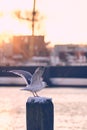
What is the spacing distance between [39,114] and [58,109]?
649 cm

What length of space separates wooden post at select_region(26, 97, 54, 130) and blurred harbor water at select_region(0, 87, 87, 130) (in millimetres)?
2958

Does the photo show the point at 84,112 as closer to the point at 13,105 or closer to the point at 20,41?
the point at 13,105

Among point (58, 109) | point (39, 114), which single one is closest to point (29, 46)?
point (58, 109)

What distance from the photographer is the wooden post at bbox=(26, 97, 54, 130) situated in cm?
877

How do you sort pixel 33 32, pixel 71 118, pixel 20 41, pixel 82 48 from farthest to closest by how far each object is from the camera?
1. pixel 82 48
2. pixel 20 41
3. pixel 33 32
4. pixel 71 118

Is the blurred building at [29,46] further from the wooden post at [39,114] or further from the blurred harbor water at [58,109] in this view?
the wooden post at [39,114]

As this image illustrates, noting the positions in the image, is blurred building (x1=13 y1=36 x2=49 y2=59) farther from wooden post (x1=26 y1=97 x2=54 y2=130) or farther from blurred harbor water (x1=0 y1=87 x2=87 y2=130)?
wooden post (x1=26 y1=97 x2=54 y2=130)

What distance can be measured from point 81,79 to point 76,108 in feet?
30.6

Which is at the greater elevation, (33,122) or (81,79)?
(33,122)

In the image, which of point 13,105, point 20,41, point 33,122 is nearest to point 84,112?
point 13,105

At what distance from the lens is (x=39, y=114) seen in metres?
8.78

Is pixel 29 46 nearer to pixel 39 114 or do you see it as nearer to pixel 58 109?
pixel 58 109

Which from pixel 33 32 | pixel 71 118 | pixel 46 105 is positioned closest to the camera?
pixel 46 105

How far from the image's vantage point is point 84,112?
14531mm
